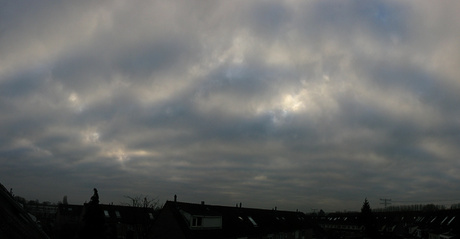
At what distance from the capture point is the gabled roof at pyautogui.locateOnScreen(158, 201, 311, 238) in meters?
36.0

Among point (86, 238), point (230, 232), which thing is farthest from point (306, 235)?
point (86, 238)

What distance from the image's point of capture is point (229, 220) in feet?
141

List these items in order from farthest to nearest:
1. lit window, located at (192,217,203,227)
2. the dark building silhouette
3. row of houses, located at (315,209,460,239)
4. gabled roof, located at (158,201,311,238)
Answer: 1. row of houses, located at (315,209,460,239)
2. lit window, located at (192,217,203,227)
3. gabled roof, located at (158,201,311,238)
4. the dark building silhouette

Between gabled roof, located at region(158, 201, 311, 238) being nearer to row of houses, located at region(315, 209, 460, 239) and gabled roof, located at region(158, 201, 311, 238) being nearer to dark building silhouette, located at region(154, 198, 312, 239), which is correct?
dark building silhouette, located at region(154, 198, 312, 239)

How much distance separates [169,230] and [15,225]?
2923 cm

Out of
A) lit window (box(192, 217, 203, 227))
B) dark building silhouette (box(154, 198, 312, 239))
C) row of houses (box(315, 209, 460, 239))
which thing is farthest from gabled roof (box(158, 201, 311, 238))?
row of houses (box(315, 209, 460, 239))

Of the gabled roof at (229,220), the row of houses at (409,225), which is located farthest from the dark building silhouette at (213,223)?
the row of houses at (409,225)

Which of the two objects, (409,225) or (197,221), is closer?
(197,221)

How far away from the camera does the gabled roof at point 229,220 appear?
36.0 metres

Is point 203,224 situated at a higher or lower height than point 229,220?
higher

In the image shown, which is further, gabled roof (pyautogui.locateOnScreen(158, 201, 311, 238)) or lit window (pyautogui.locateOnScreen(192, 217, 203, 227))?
lit window (pyautogui.locateOnScreen(192, 217, 203, 227))

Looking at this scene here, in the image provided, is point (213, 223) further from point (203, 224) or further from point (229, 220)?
point (229, 220)

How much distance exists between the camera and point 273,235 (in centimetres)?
5053

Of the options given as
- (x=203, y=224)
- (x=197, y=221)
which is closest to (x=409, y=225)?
(x=203, y=224)
